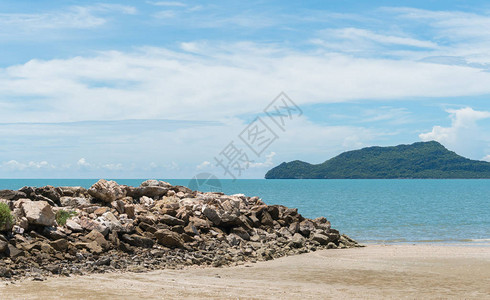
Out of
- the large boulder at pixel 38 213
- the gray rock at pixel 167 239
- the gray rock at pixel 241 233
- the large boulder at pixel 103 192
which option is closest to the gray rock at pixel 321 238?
the gray rock at pixel 241 233

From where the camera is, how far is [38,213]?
66.5 ft

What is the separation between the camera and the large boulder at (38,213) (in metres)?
20.1

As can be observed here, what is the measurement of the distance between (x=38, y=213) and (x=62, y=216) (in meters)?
1.63

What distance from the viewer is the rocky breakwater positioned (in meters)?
19.0

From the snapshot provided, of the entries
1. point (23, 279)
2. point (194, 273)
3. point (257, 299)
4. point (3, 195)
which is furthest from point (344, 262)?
point (3, 195)

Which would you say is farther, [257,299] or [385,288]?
[385,288]

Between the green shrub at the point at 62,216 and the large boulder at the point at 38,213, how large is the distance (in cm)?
57

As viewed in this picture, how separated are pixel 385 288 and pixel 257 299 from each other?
189 inches

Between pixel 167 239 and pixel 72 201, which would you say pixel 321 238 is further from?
pixel 72 201

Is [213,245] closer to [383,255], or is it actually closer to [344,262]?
[344,262]

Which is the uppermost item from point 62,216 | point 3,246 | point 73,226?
point 62,216

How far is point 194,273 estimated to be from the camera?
63.7 ft

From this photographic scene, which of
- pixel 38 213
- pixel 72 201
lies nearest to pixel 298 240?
pixel 72 201

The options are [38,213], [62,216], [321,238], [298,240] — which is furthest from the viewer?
[321,238]
